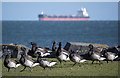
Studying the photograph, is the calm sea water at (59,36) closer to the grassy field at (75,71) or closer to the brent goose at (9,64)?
the grassy field at (75,71)

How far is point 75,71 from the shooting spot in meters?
14.6

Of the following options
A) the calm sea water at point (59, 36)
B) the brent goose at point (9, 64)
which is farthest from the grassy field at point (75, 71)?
the calm sea water at point (59, 36)

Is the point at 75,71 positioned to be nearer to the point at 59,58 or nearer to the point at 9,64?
the point at 59,58

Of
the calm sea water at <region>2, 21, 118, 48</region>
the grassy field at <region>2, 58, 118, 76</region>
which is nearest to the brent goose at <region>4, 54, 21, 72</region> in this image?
the grassy field at <region>2, 58, 118, 76</region>

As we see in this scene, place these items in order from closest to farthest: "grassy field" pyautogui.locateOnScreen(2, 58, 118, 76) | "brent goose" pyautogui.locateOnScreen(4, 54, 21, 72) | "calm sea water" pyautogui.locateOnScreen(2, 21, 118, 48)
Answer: "grassy field" pyautogui.locateOnScreen(2, 58, 118, 76)
"brent goose" pyautogui.locateOnScreen(4, 54, 21, 72)
"calm sea water" pyautogui.locateOnScreen(2, 21, 118, 48)

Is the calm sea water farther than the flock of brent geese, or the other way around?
the calm sea water

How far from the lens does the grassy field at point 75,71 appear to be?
13.7 meters

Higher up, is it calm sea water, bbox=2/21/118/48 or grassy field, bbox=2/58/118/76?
grassy field, bbox=2/58/118/76

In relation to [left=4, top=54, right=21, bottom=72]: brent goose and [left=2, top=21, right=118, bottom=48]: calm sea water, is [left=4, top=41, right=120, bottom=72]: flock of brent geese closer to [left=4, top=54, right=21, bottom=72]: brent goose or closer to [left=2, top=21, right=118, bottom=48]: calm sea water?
[left=4, top=54, right=21, bottom=72]: brent goose

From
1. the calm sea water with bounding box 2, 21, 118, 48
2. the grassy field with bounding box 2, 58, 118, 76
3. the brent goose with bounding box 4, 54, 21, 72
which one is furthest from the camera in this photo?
the calm sea water with bounding box 2, 21, 118, 48

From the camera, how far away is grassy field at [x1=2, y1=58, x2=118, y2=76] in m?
13.7

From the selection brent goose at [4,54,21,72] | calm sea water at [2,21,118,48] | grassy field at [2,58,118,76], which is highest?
brent goose at [4,54,21,72]

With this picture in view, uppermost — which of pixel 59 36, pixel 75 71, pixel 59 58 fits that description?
pixel 59 58

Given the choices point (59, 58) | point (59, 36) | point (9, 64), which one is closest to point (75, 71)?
point (59, 58)
